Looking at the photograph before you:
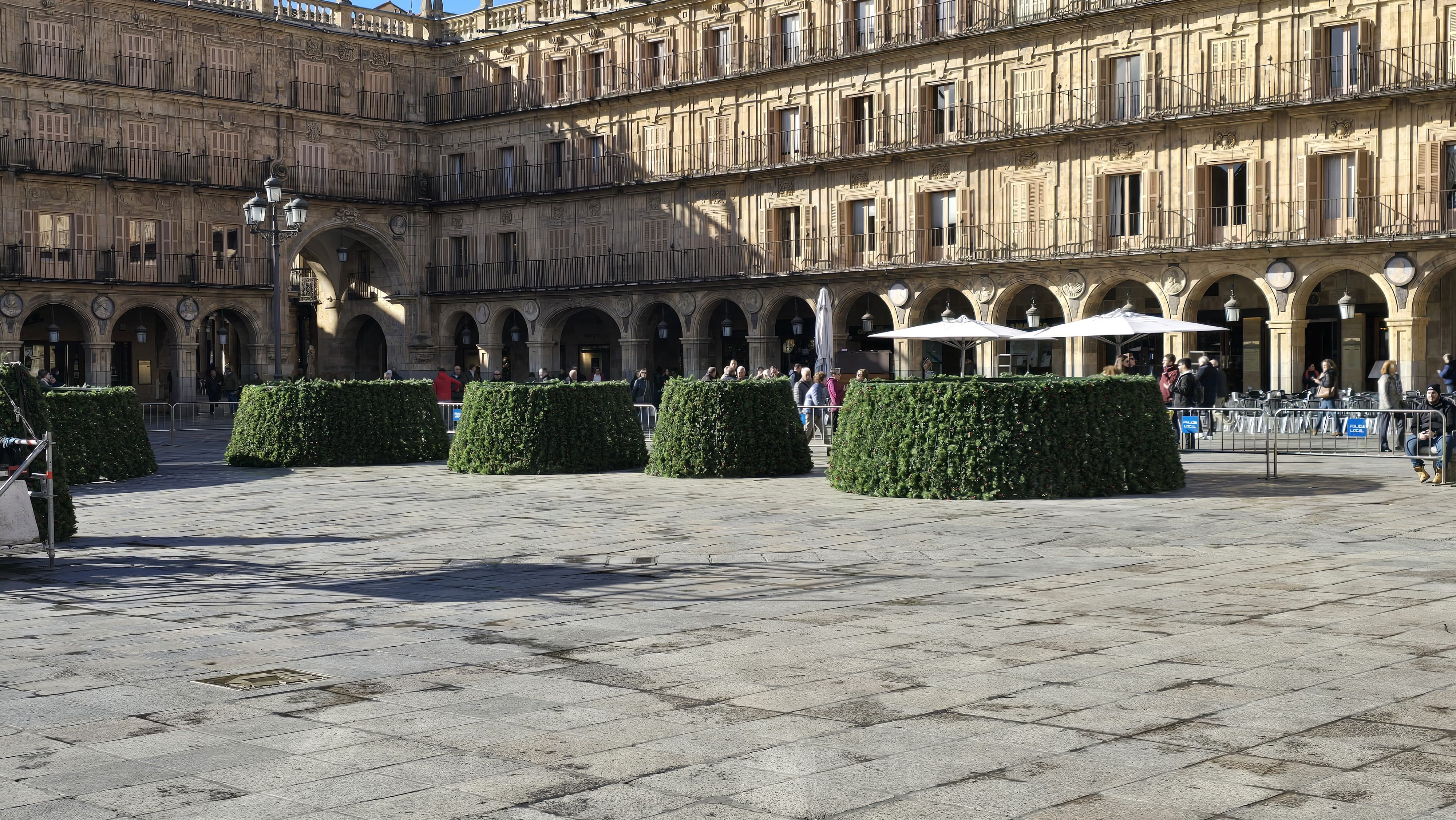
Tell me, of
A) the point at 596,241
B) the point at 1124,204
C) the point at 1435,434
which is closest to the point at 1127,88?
the point at 1124,204

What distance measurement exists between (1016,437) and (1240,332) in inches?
914

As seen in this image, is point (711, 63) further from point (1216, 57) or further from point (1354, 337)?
point (1354, 337)

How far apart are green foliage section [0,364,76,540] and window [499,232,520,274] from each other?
107 ft

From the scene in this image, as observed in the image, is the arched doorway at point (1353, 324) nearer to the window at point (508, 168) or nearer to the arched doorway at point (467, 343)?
the window at point (508, 168)

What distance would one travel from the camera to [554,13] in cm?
4381

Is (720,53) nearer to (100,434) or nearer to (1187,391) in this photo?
(1187,391)

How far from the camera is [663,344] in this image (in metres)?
43.9

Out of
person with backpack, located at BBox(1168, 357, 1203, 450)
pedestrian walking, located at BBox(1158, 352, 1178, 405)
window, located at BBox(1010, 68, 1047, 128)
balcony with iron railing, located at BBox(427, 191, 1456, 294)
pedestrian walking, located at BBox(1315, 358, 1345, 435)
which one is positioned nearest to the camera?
pedestrian walking, located at BBox(1315, 358, 1345, 435)

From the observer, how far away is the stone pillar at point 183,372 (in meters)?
41.2

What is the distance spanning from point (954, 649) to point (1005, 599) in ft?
5.25

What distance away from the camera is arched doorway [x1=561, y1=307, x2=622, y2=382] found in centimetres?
4547

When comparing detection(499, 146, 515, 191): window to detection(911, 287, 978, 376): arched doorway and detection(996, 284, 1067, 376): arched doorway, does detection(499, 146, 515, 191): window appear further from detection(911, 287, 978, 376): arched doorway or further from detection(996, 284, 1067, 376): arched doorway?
detection(996, 284, 1067, 376): arched doorway

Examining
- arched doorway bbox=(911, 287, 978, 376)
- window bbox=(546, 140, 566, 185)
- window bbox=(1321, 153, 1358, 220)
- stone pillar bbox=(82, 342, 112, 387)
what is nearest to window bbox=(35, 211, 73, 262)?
stone pillar bbox=(82, 342, 112, 387)

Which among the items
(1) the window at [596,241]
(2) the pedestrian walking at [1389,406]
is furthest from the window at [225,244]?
(2) the pedestrian walking at [1389,406]
